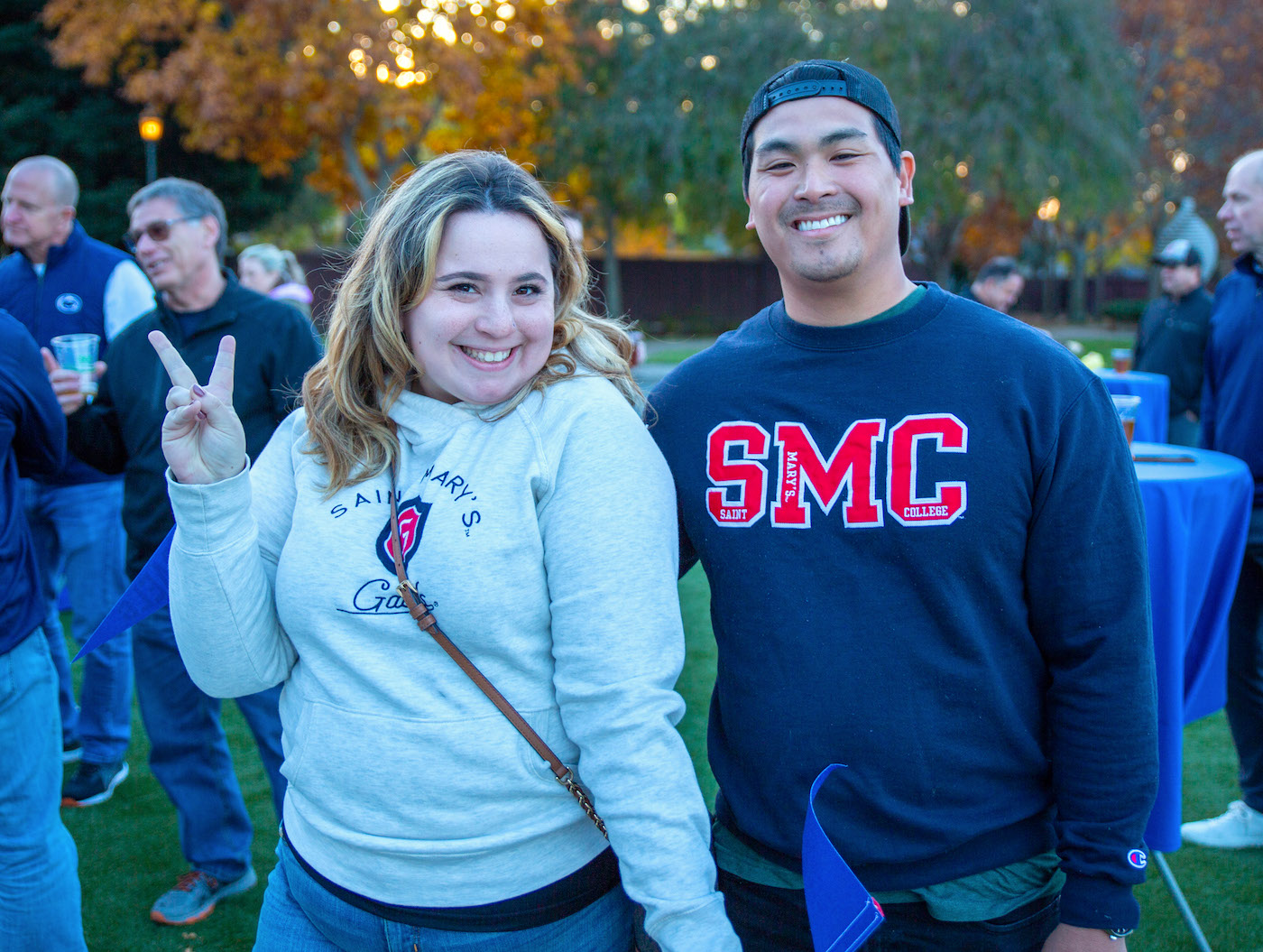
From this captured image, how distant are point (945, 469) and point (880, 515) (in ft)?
0.41

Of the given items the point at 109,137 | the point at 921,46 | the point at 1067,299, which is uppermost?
the point at 921,46

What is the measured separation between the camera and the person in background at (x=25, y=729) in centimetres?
226

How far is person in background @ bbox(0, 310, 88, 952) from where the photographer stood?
2.26 metres

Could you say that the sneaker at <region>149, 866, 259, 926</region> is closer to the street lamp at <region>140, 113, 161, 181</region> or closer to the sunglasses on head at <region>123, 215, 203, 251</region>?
the sunglasses on head at <region>123, 215, 203, 251</region>

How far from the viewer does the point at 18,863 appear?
7.43ft

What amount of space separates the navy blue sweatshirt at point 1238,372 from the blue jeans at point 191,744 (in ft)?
11.6

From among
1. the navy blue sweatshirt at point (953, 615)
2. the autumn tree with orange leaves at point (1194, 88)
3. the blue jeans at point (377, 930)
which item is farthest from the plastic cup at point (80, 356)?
the autumn tree with orange leaves at point (1194, 88)

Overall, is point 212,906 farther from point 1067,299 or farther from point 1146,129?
point 1067,299

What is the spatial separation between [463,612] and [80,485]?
3.40 meters

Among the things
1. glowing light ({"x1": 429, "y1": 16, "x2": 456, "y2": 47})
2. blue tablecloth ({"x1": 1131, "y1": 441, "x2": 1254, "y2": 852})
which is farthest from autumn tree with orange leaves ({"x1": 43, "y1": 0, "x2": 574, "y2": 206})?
blue tablecloth ({"x1": 1131, "y1": 441, "x2": 1254, "y2": 852})

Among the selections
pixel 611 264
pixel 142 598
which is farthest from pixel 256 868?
pixel 611 264

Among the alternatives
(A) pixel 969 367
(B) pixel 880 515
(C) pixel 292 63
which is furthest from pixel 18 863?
(C) pixel 292 63

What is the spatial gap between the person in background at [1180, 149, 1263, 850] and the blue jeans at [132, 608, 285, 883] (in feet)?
10.8

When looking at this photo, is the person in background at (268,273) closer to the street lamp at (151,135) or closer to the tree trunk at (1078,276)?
the street lamp at (151,135)
